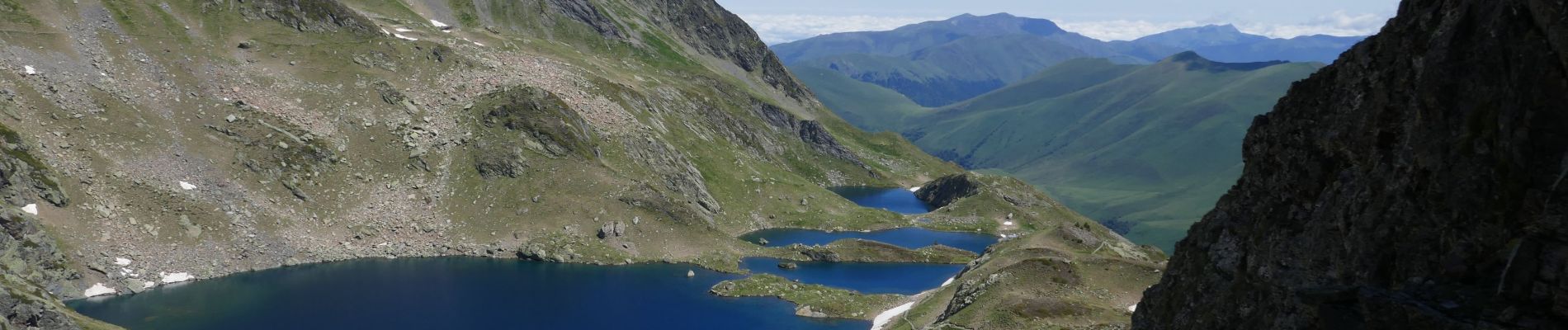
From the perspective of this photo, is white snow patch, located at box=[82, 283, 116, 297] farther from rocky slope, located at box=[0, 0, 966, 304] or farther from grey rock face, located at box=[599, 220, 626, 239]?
grey rock face, located at box=[599, 220, 626, 239]

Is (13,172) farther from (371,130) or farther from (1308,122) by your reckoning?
(1308,122)

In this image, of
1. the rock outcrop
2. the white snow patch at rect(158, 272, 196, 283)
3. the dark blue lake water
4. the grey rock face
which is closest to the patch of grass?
the dark blue lake water

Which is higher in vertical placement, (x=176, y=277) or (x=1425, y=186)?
(x=1425, y=186)

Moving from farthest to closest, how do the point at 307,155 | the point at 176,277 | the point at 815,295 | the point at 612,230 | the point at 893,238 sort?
the point at 893,238
the point at 612,230
the point at 307,155
the point at 815,295
the point at 176,277

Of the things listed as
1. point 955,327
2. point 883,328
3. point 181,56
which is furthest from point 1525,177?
point 181,56

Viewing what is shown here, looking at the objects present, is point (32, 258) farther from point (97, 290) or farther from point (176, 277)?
point (176, 277)

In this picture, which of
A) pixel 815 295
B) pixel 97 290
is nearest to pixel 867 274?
pixel 815 295
